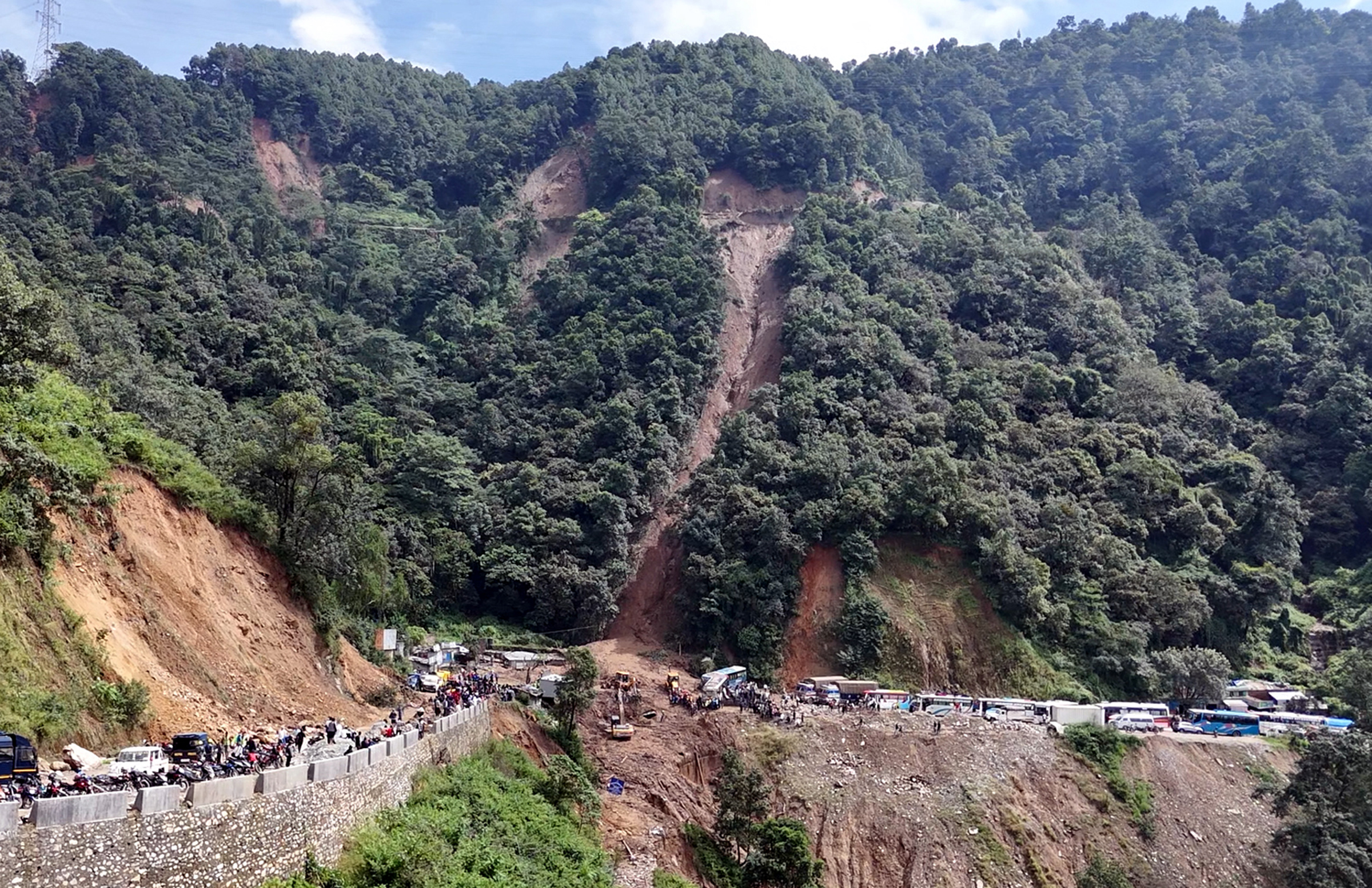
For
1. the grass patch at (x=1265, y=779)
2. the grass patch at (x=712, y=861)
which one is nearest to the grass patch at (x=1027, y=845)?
the grass patch at (x=1265, y=779)

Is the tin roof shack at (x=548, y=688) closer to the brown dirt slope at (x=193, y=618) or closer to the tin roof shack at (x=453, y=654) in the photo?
the tin roof shack at (x=453, y=654)

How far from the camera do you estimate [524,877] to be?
22078 millimetres

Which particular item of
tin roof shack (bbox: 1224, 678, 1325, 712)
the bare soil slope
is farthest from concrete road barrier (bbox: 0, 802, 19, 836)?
the bare soil slope

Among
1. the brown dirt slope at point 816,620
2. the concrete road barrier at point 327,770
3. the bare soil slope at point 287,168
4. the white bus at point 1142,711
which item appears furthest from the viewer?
the bare soil slope at point 287,168

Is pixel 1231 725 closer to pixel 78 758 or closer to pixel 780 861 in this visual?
pixel 780 861

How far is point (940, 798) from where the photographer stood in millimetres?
35688

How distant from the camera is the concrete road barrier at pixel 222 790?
50.3 feet

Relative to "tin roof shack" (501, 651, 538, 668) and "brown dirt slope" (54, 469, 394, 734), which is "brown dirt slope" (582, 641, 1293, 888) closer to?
"tin roof shack" (501, 651, 538, 668)

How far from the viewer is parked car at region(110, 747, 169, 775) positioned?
57.3ft

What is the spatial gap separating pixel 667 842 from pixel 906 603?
1607 centimetres

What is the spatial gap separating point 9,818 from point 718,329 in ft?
168

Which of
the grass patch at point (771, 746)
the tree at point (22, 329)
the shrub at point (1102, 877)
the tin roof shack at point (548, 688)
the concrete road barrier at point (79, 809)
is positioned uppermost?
the tree at point (22, 329)

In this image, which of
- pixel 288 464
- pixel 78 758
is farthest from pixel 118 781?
pixel 288 464

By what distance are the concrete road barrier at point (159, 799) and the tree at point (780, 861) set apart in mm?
19286
